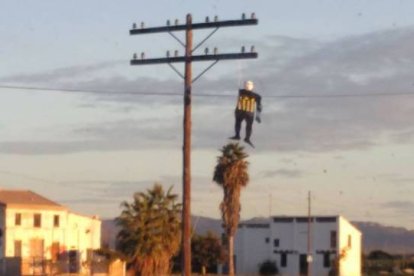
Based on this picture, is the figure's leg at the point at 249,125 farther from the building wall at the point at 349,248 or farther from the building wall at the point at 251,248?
the building wall at the point at 251,248

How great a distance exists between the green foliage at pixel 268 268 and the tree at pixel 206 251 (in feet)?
32.6

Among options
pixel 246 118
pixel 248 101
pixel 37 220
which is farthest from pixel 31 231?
pixel 248 101

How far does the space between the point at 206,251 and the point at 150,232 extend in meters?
29.6

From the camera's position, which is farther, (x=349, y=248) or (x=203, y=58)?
(x=349, y=248)

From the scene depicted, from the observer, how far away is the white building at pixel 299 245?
403 ft

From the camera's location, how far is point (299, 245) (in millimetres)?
125125

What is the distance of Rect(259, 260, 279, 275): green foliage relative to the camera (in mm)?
125375

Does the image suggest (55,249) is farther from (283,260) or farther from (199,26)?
(199,26)

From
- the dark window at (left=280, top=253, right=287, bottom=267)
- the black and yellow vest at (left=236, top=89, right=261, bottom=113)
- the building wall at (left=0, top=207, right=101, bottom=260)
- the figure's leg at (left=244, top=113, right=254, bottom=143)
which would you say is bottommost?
the dark window at (left=280, top=253, right=287, bottom=267)

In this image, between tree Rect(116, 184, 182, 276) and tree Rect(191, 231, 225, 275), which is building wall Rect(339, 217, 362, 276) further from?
tree Rect(116, 184, 182, 276)

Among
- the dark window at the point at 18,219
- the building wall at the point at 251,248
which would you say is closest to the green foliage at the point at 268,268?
the building wall at the point at 251,248

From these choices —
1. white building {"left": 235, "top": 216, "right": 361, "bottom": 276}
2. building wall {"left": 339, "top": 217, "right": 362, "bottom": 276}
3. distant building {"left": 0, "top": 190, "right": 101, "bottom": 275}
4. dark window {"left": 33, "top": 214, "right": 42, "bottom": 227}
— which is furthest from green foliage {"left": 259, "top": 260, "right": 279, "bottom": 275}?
dark window {"left": 33, "top": 214, "right": 42, "bottom": 227}

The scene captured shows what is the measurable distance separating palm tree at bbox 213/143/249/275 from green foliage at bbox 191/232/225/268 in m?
17.8

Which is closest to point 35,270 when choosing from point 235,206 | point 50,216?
point 50,216
